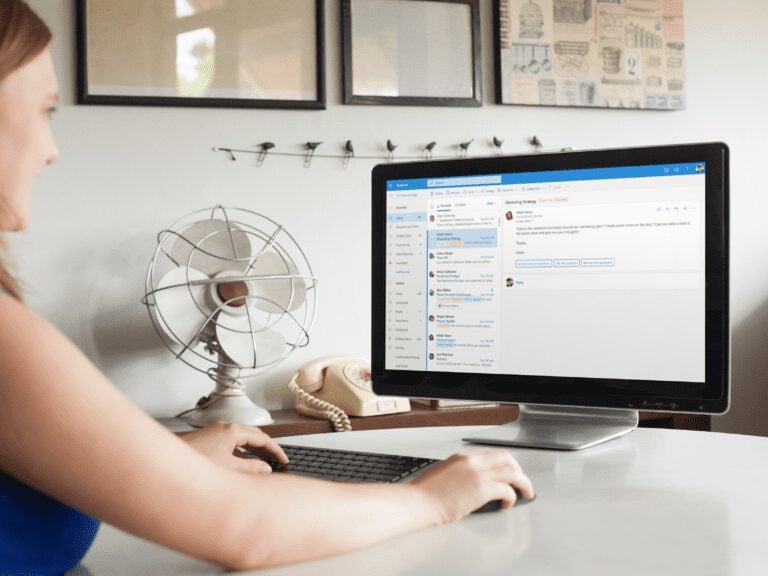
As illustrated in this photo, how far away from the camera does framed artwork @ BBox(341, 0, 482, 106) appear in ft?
8.61

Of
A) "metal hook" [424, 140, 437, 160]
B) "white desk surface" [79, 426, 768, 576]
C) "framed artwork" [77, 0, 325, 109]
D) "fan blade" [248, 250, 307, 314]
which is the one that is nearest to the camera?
"white desk surface" [79, 426, 768, 576]

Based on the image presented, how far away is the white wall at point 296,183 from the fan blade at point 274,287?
10.0 inches

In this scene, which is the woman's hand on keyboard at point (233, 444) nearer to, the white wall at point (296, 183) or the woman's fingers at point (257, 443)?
the woman's fingers at point (257, 443)

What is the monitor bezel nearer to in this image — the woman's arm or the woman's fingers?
the woman's fingers

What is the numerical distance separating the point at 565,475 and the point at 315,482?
1.40 feet

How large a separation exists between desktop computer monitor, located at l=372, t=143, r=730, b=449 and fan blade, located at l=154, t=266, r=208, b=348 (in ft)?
2.81

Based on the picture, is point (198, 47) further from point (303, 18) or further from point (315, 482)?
point (315, 482)

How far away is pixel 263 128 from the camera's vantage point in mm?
2547

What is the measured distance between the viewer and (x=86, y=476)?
63 cm

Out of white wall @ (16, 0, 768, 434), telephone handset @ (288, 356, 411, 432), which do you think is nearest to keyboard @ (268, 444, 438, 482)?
telephone handset @ (288, 356, 411, 432)

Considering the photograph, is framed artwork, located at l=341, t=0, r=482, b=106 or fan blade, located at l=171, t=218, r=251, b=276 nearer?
fan blade, located at l=171, t=218, r=251, b=276

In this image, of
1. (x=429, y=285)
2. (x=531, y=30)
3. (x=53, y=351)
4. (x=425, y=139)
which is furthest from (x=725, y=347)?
→ (x=531, y=30)

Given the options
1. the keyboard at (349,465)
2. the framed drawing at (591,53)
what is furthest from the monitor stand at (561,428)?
the framed drawing at (591,53)

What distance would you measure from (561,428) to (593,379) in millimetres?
108
